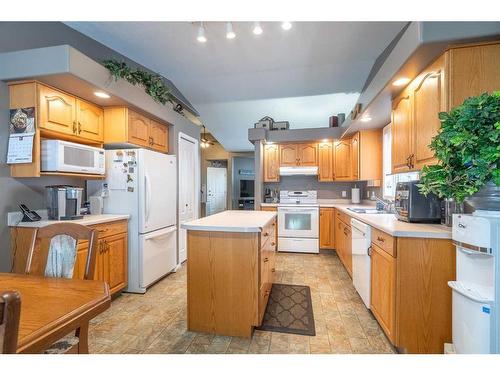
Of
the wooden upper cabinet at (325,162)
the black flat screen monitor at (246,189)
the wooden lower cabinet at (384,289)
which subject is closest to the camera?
the wooden lower cabinet at (384,289)

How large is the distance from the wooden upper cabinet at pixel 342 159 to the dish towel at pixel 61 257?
4158 mm

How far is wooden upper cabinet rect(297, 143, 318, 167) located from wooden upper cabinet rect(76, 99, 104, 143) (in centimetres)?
331

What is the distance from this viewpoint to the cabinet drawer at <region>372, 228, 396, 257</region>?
5.45 ft

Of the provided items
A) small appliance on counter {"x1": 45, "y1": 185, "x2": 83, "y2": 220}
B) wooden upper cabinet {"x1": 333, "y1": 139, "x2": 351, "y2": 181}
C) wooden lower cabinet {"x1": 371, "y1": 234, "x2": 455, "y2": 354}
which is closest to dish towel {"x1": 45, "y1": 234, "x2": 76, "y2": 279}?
small appliance on counter {"x1": 45, "y1": 185, "x2": 83, "y2": 220}

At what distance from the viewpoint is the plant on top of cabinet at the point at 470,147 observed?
113cm

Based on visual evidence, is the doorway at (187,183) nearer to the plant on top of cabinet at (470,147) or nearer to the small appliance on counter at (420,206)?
the small appliance on counter at (420,206)

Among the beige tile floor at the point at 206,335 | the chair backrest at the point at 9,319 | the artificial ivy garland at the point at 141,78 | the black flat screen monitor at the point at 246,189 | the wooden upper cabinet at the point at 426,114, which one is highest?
the artificial ivy garland at the point at 141,78

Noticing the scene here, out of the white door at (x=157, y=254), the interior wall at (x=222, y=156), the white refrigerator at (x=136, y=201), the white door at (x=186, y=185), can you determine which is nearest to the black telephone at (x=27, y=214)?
the white refrigerator at (x=136, y=201)

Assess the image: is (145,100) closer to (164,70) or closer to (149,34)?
(149,34)

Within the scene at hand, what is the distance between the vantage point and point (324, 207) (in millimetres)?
4199

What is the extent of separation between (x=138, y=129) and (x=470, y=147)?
3.03m
